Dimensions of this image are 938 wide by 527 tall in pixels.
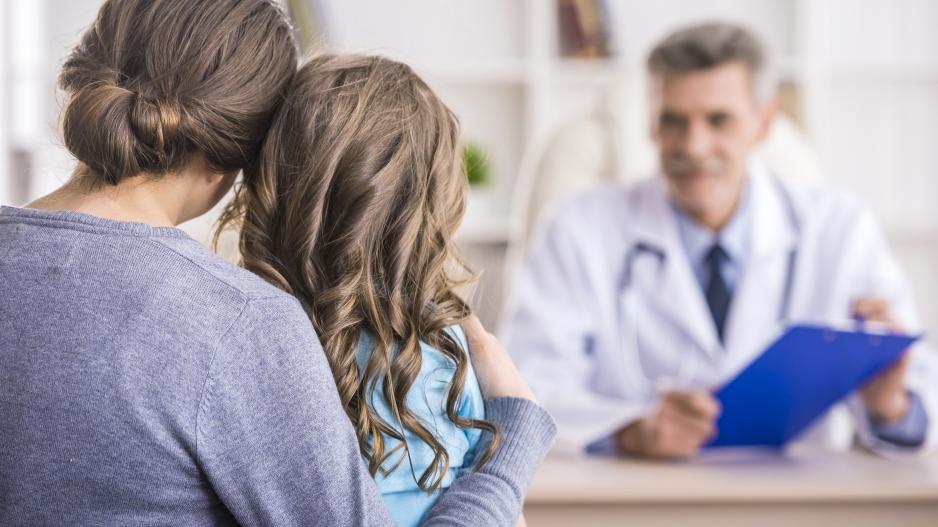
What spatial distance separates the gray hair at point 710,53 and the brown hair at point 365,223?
1368 millimetres

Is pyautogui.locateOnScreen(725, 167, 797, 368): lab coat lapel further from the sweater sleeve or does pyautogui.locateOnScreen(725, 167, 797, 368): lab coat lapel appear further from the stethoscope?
the sweater sleeve

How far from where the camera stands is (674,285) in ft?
6.87

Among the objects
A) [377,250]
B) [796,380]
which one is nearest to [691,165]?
[796,380]

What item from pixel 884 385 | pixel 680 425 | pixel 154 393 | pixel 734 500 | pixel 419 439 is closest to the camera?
pixel 154 393

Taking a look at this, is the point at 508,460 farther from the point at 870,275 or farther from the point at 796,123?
the point at 796,123

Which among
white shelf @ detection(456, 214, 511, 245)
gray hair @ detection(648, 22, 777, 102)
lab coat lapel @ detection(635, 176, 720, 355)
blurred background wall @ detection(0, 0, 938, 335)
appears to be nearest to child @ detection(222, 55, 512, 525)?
lab coat lapel @ detection(635, 176, 720, 355)

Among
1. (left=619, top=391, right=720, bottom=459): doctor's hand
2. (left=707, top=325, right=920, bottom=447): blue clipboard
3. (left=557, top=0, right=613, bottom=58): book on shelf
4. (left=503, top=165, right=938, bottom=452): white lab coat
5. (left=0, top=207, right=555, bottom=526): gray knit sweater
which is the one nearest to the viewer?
(left=0, top=207, right=555, bottom=526): gray knit sweater

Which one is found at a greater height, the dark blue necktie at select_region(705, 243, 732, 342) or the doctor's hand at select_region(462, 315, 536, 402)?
the doctor's hand at select_region(462, 315, 536, 402)

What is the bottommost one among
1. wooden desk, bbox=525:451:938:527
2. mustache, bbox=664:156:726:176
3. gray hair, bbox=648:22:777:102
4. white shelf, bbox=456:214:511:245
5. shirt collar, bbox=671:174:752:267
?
white shelf, bbox=456:214:511:245

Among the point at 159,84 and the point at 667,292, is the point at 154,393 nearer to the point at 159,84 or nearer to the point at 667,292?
the point at 159,84

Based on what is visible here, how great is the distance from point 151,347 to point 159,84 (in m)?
0.20

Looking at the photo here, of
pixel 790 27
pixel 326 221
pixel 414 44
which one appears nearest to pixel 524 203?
pixel 414 44

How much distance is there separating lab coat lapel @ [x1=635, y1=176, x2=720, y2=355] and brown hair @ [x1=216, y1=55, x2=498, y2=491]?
1256mm

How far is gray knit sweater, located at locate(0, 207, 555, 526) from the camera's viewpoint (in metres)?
0.70
